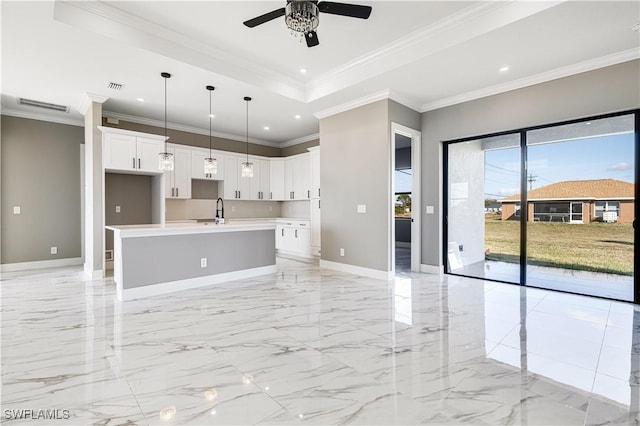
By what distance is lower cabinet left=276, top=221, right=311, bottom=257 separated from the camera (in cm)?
704

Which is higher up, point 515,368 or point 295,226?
point 295,226

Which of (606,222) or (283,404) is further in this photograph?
(606,222)

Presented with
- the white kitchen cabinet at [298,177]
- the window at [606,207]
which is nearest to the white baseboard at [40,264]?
the white kitchen cabinet at [298,177]

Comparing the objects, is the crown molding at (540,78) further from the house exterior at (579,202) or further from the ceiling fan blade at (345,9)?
the ceiling fan blade at (345,9)

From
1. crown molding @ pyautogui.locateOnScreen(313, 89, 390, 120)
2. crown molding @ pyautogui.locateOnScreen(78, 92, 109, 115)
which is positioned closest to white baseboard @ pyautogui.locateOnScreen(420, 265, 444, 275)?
crown molding @ pyautogui.locateOnScreen(313, 89, 390, 120)

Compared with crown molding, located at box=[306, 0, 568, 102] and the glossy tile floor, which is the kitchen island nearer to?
the glossy tile floor

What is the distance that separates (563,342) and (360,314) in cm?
177

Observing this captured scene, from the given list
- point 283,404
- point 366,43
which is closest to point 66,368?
point 283,404

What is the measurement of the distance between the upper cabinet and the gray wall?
1.67 metres

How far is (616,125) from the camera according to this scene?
381cm

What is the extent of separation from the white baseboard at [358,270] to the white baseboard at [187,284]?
1.09 m

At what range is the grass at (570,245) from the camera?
3.83 meters

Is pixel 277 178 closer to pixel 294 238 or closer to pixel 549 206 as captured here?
pixel 294 238

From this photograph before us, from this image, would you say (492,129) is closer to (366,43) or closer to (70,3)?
(366,43)
